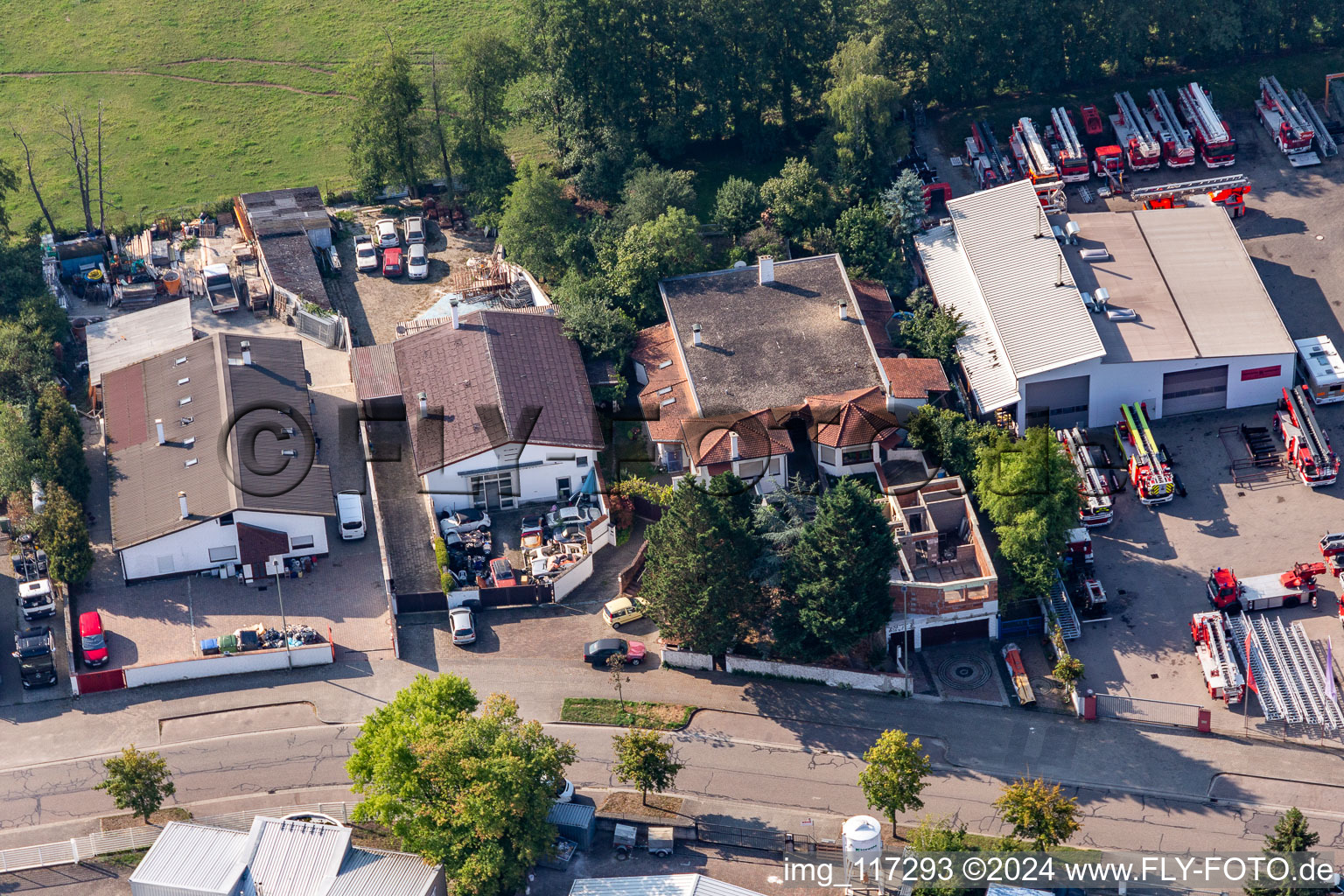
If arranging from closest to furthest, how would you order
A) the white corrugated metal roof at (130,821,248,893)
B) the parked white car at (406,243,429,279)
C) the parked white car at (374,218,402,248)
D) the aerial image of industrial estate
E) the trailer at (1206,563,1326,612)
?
the white corrugated metal roof at (130,821,248,893)
the aerial image of industrial estate
the trailer at (1206,563,1326,612)
the parked white car at (406,243,429,279)
the parked white car at (374,218,402,248)

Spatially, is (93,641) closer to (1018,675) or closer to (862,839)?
(862,839)

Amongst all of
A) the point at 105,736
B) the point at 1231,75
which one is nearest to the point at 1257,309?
the point at 1231,75

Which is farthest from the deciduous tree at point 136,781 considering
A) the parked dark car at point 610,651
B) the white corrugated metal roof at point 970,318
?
the white corrugated metal roof at point 970,318

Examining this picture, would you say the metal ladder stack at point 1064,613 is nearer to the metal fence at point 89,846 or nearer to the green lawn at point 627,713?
the green lawn at point 627,713

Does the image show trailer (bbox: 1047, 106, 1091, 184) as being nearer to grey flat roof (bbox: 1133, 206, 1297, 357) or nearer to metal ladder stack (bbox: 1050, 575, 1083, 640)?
grey flat roof (bbox: 1133, 206, 1297, 357)

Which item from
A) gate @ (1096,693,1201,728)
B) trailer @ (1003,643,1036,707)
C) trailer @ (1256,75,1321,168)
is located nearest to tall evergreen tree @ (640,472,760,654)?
trailer @ (1003,643,1036,707)

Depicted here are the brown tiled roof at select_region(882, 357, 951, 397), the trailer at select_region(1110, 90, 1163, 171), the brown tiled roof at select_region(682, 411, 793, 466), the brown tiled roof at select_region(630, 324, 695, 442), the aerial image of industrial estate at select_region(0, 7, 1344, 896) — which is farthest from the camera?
the trailer at select_region(1110, 90, 1163, 171)

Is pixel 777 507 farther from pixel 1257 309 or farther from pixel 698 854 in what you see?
pixel 1257 309
